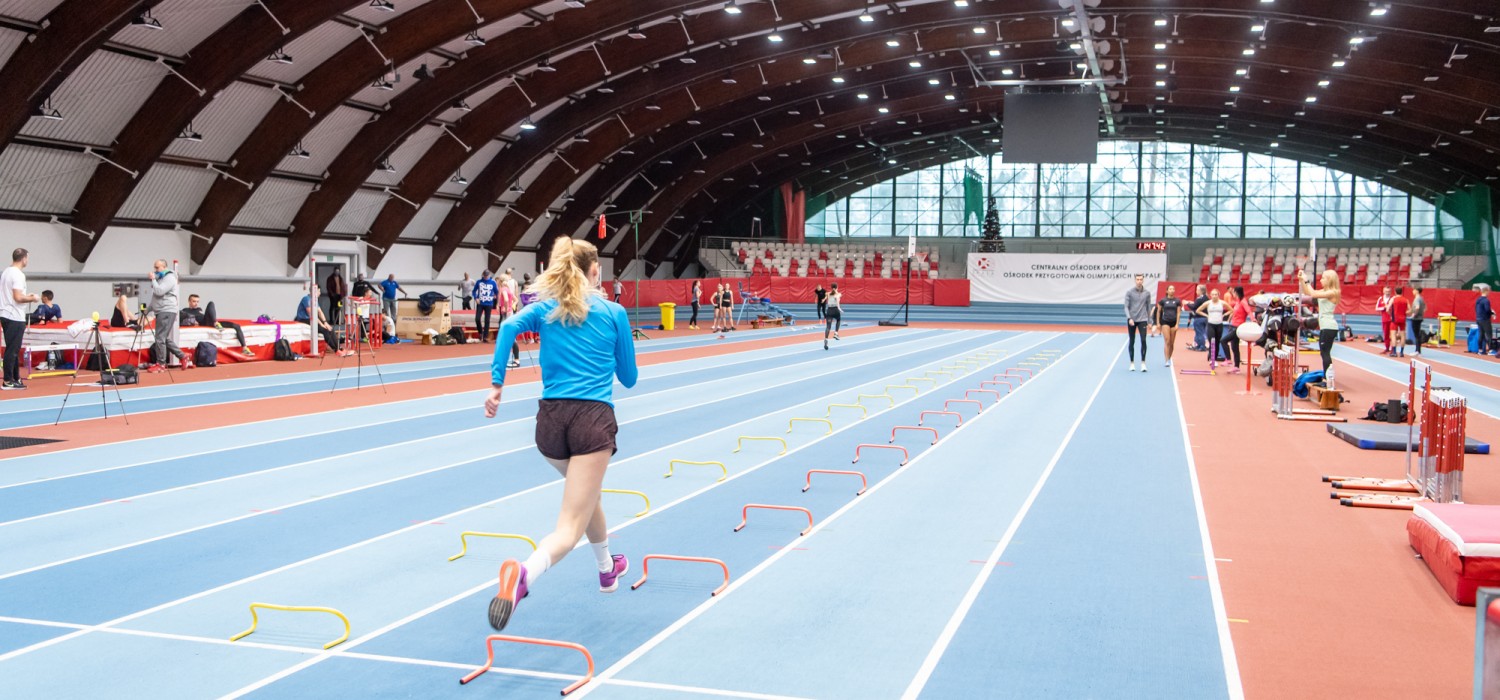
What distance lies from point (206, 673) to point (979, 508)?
5.04 metres

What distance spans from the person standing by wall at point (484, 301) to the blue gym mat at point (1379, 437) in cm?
2008

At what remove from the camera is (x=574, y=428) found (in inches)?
188

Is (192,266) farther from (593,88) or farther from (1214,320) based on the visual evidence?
(1214,320)

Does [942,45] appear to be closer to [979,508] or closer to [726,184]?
[726,184]

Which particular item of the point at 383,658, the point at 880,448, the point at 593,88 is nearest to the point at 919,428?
the point at 880,448

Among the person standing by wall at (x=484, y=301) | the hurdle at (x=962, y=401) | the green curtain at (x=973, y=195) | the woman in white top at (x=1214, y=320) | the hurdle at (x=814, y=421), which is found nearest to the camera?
the hurdle at (x=814, y=421)

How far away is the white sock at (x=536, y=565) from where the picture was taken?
444cm

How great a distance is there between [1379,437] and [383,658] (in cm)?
988

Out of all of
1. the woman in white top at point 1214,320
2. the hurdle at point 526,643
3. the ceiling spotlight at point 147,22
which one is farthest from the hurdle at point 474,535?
the woman in white top at point 1214,320

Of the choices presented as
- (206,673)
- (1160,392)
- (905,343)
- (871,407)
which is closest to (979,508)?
(206,673)

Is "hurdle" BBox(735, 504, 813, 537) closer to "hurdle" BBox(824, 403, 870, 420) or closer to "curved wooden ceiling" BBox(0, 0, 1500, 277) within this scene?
"hurdle" BBox(824, 403, 870, 420)

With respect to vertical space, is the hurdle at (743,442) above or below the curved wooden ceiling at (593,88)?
below

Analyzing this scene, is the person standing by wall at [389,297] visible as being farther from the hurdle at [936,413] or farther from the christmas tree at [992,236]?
the christmas tree at [992,236]

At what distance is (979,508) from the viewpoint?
25.3 feet
